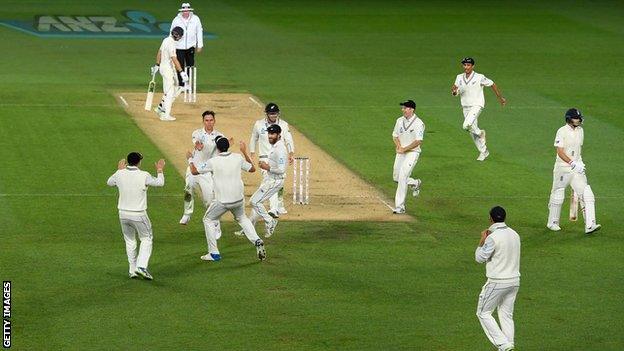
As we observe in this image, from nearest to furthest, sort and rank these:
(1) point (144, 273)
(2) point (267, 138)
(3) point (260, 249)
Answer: (1) point (144, 273) → (3) point (260, 249) → (2) point (267, 138)

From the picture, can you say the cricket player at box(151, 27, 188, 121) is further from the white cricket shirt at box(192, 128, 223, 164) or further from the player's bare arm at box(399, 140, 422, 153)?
the white cricket shirt at box(192, 128, 223, 164)

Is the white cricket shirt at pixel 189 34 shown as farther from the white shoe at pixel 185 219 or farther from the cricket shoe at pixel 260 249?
the cricket shoe at pixel 260 249

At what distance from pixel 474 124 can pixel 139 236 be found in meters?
11.0

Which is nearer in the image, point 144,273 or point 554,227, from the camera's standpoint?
point 144,273

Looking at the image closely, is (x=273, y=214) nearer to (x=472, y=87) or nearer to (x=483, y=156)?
(x=483, y=156)

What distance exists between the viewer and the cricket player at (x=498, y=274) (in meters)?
18.5

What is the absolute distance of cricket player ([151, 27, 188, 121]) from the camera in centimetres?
3441

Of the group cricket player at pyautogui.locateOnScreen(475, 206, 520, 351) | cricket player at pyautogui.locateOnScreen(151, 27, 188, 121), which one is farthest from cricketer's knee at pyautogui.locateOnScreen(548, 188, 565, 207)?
cricket player at pyautogui.locateOnScreen(151, 27, 188, 121)

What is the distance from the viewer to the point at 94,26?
4966cm

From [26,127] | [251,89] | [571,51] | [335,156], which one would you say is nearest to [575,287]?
[335,156]

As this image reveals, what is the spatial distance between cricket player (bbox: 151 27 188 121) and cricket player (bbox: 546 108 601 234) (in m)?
11.4

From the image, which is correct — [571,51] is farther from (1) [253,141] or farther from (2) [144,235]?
(2) [144,235]

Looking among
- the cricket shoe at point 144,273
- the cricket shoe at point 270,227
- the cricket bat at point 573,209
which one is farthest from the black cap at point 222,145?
the cricket bat at point 573,209

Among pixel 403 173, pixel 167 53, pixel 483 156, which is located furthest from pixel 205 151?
pixel 167 53
